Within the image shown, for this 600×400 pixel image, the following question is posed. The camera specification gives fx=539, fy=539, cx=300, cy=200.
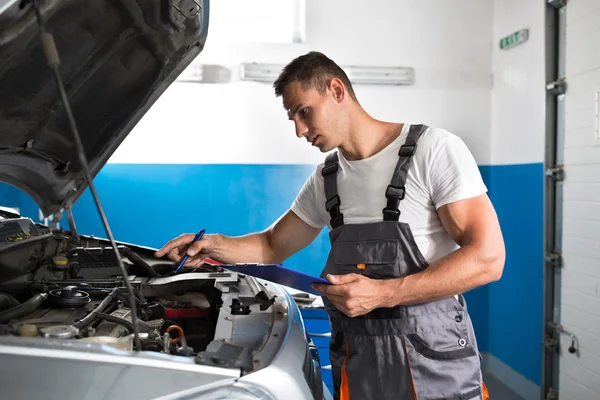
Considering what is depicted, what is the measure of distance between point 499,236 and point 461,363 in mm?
400

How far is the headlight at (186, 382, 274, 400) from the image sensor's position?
3.51ft

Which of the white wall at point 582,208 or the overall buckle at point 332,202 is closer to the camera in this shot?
the overall buckle at point 332,202

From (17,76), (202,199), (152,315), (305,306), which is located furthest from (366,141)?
(202,199)

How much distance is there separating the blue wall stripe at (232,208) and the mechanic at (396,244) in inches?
102

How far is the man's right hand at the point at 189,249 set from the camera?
1.99m

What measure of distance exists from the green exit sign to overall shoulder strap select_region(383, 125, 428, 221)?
283 cm

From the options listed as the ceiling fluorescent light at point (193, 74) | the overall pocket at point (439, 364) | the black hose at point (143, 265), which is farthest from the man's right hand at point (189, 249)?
the ceiling fluorescent light at point (193, 74)

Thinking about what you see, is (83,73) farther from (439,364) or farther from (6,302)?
(439,364)

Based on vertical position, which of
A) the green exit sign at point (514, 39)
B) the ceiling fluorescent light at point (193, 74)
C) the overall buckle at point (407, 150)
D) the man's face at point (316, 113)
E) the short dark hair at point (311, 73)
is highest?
the green exit sign at point (514, 39)

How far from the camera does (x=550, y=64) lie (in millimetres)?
3701

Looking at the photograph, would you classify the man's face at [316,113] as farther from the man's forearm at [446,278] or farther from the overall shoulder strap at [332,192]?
the man's forearm at [446,278]

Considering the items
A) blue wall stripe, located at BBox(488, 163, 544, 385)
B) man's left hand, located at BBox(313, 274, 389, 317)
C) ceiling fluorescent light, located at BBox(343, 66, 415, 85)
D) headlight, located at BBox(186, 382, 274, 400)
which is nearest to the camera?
headlight, located at BBox(186, 382, 274, 400)

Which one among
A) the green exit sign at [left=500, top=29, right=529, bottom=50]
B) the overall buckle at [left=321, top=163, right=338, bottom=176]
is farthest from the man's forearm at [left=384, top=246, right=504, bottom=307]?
the green exit sign at [left=500, top=29, right=529, bottom=50]

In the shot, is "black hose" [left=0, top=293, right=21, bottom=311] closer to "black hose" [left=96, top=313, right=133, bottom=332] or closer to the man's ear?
"black hose" [left=96, top=313, right=133, bottom=332]
